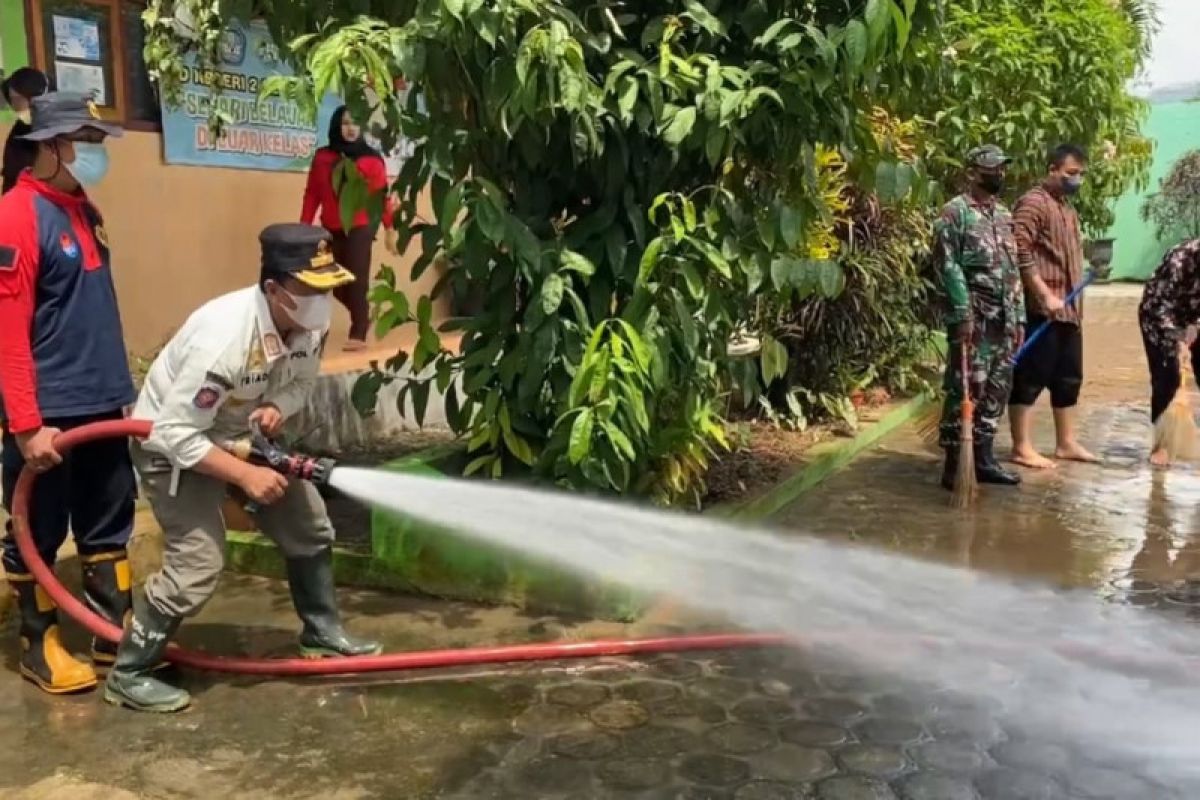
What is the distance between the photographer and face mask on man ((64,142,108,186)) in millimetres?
4039

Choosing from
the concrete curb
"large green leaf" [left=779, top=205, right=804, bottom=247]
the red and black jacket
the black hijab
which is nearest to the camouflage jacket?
the concrete curb

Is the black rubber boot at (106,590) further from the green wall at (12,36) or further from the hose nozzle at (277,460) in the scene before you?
the green wall at (12,36)

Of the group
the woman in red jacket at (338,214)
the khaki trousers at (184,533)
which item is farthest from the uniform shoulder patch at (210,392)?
the woman in red jacket at (338,214)

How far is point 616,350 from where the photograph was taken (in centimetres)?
447

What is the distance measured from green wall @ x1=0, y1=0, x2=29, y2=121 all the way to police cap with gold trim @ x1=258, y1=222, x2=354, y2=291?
3597 millimetres

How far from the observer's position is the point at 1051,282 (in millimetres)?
7246

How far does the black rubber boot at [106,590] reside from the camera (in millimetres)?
4301

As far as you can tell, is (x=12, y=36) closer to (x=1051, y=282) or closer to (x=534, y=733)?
(x=534, y=733)

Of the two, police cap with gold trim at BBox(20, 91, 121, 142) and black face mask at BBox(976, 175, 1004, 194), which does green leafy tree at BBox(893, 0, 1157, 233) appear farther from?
police cap with gold trim at BBox(20, 91, 121, 142)

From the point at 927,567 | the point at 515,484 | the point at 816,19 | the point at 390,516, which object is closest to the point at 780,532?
the point at 927,567

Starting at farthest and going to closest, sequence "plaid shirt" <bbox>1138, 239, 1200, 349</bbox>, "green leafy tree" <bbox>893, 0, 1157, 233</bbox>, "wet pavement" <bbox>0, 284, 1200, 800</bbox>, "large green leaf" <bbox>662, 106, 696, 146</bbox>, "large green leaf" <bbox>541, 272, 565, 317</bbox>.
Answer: "green leafy tree" <bbox>893, 0, 1157, 233</bbox>, "plaid shirt" <bbox>1138, 239, 1200, 349</bbox>, "large green leaf" <bbox>541, 272, 565, 317</bbox>, "large green leaf" <bbox>662, 106, 696, 146</bbox>, "wet pavement" <bbox>0, 284, 1200, 800</bbox>

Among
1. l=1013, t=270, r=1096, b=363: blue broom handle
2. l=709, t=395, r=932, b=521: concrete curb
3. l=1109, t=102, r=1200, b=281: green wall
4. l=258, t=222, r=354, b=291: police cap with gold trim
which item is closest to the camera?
l=258, t=222, r=354, b=291: police cap with gold trim

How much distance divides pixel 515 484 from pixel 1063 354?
13.1 feet

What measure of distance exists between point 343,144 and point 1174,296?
4906 millimetres
